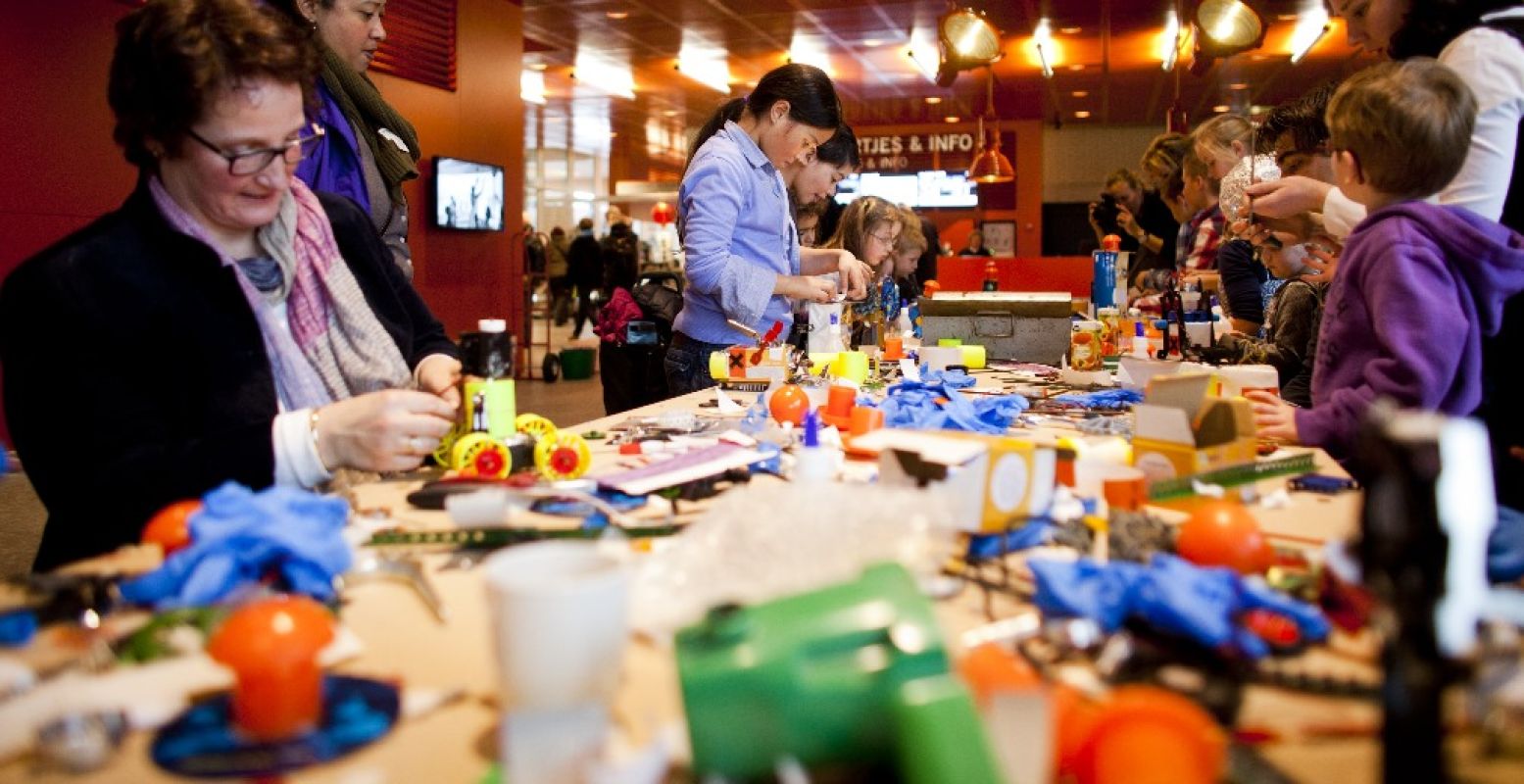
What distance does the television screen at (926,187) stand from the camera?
49.5 ft

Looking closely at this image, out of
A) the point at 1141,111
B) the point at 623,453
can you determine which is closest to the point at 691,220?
the point at 623,453

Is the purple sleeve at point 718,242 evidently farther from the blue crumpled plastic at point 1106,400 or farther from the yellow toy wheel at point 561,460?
the yellow toy wheel at point 561,460

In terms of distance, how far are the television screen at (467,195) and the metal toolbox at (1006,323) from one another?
19.0 feet

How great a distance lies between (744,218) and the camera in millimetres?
3105

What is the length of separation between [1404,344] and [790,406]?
1.07 metres

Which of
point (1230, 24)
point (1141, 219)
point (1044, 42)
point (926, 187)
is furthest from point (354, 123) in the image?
point (926, 187)

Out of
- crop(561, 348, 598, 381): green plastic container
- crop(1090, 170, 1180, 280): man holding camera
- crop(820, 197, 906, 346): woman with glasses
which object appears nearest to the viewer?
crop(820, 197, 906, 346): woman with glasses

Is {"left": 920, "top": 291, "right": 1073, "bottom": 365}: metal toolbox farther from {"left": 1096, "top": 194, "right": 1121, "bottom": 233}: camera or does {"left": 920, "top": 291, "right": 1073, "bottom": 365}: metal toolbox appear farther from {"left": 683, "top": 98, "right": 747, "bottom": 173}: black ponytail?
{"left": 1096, "top": 194, "right": 1121, "bottom": 233}: camera

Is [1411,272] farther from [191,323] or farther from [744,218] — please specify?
[191,323]

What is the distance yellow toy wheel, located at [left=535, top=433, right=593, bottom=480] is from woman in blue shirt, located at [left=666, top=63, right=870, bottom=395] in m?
1.37

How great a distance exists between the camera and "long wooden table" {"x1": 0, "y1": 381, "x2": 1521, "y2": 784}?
0.71 metres

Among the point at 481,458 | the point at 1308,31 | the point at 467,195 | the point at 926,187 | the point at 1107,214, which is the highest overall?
the point at 1308,31

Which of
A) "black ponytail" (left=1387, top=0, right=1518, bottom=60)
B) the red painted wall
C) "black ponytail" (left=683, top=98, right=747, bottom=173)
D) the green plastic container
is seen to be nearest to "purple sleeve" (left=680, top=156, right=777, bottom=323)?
"black ponytail" (left=683, top=98, right=747, bottom=173)

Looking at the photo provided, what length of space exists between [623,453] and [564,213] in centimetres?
2079
